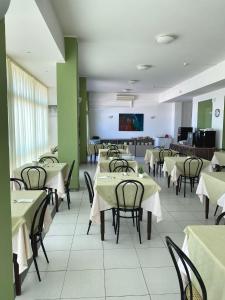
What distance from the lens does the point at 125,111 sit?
14164 mm

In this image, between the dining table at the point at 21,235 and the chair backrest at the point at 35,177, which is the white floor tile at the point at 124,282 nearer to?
the dining table at the point at 21,235

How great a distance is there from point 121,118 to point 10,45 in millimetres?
9783

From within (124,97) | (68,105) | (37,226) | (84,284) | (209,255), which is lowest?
(84,284)

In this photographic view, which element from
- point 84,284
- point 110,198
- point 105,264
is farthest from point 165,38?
point 84,284

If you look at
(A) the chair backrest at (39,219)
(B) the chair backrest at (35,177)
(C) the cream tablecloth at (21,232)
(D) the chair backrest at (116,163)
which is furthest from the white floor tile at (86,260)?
(D) the chair backrest at (116,163)

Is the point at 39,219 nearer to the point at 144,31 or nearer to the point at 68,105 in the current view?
the point at 68,105

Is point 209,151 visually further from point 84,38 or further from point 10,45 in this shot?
point 10,45

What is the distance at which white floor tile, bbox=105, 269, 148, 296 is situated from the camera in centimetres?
243

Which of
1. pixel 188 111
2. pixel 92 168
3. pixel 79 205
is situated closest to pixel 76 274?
pixel 79 205

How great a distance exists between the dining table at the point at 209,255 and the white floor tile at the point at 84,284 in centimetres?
101

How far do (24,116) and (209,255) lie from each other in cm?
636

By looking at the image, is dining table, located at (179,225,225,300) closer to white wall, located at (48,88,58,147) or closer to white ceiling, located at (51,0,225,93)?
white ceiling, located at (51,0,225,93)

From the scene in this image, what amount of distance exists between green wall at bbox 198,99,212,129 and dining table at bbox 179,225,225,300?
8.64m

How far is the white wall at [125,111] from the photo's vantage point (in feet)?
45.9
